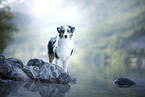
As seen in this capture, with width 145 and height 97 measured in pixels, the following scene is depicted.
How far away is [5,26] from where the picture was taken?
1369 inches

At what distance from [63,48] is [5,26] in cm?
2508

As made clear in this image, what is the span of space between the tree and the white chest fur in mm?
24268

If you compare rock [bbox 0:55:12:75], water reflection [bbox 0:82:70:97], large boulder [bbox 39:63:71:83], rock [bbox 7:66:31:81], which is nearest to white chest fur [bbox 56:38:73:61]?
large boulder [bbox 39:63:71:83]

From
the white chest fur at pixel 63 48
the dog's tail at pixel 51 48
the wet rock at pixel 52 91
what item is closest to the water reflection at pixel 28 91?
the wet rock at pixel 52 91

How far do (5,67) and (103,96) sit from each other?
663 centimetres

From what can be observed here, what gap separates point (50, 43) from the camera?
14.0 meters

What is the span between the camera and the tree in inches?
1355

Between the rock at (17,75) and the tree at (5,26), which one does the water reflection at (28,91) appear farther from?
the tree at (5,26)

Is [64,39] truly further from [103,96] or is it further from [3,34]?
[3,34]

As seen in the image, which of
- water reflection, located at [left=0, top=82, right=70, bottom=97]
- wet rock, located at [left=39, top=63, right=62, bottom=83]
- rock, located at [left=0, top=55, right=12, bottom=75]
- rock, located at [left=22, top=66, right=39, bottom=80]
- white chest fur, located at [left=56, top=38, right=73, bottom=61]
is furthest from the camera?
rock, located at [left=22, top=66, right=39, bottom=80]

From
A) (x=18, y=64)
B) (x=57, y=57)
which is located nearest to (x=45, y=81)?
(x=57, y=57)

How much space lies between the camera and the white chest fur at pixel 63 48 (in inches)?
500

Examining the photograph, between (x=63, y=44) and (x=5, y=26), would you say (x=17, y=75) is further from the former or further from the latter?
(x=5, y=26)

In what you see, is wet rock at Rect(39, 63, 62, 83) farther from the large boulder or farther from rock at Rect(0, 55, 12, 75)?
rock at Rect(0, 55, 12, 75)
